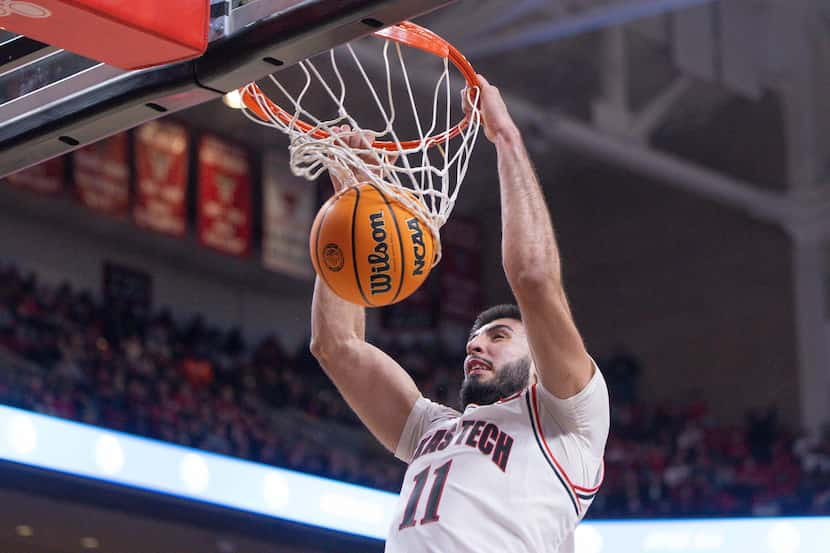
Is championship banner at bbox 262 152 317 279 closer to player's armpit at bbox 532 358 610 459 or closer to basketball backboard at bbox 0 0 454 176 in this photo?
basketball backboard at bbox 0 0 454 176

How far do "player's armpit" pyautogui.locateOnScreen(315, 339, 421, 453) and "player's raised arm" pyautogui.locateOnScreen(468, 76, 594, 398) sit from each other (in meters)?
0.62

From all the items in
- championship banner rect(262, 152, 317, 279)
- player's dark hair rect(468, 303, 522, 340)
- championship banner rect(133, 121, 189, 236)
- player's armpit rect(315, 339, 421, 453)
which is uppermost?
player's dark hair rect(468, 303, 522, 340)

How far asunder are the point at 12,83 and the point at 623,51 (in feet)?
35.8

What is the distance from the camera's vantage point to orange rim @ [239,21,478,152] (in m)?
3.57

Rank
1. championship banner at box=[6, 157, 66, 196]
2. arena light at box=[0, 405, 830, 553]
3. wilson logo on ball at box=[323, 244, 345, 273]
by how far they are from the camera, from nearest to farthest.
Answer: wilson logo on ball at box=[323, 244, 345, 273] < arena light at box=[0, 405, 830, 553] < championship banner at box=[6, 157, 66, 196]

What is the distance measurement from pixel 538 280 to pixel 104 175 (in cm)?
1095

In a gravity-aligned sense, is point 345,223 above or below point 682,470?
above

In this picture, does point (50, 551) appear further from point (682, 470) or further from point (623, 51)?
point (623, 51)

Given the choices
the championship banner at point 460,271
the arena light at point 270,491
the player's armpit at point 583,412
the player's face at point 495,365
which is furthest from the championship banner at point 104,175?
the player's armpit at point 583,412

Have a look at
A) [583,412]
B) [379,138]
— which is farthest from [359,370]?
[583,412]

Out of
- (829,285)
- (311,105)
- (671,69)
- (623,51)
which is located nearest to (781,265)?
(829,285)

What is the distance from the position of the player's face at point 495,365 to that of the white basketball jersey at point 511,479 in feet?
0.39

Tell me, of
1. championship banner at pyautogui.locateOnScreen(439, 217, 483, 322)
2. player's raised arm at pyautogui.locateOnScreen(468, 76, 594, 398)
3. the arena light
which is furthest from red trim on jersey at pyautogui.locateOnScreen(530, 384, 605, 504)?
championship banner at pyautogui.locateOnScreen(439, 217, 483, 322)

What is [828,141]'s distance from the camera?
49.0 feet
